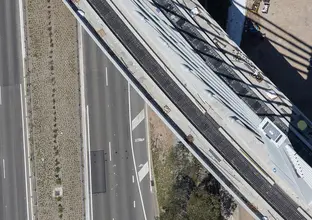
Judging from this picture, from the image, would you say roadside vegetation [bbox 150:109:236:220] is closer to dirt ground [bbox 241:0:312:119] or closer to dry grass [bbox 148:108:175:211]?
dry grass [bbox 148:108:175:211]

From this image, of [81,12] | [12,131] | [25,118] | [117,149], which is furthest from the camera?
[12,131]

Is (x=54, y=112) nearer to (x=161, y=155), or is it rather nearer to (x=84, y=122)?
(x=84, y=122)

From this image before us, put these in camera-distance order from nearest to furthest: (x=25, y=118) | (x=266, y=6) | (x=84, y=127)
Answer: (x=266, y=6)
(x=84, y=127)
(x=25, y=118)

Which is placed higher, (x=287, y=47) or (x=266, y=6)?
(x=266, y=6)

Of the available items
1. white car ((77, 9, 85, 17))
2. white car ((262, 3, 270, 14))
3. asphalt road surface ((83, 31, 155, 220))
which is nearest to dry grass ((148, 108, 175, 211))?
asphalt road surface ((83, 31, 155, 220))

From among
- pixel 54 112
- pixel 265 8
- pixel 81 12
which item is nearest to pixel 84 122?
pixel 54 112

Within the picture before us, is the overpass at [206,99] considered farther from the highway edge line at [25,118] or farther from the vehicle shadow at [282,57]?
the highway edge line at [25,118]

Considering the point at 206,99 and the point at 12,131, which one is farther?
the point at 12,131
